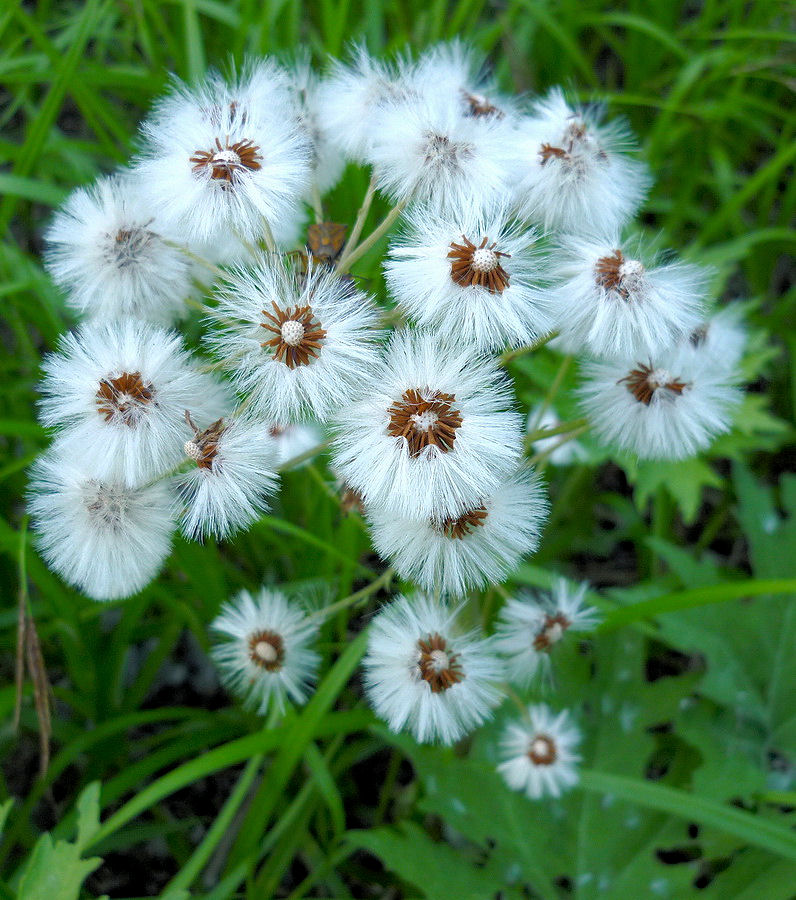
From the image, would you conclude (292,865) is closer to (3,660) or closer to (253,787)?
(253,787)

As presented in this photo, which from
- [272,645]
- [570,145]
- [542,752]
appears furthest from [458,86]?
[542,752]

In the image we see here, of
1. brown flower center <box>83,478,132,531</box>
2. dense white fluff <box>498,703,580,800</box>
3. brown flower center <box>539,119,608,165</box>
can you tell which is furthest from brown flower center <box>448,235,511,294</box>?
dense white fluff <box>498,703,580,800</box>

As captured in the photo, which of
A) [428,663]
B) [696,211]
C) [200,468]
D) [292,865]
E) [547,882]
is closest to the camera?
[200,468]

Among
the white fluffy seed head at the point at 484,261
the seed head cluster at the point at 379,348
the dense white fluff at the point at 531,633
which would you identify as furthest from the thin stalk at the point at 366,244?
the dense white fluff at the point at 531,633

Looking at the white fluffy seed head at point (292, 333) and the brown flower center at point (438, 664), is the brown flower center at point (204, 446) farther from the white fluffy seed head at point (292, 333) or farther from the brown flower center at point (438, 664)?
the brown flower center at point (438, 664)

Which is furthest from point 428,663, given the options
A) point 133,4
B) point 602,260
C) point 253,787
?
point 133,4

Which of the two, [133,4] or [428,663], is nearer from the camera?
[428,663]
